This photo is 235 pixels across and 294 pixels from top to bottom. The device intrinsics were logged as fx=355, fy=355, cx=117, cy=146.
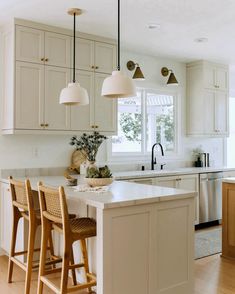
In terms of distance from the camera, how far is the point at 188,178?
5.29 metres

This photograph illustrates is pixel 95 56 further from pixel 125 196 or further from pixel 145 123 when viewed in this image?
pixel 125 196

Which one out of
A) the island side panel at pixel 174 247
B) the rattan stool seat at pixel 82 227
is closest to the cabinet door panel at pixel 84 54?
the rattan stool seat at pixel 82 227

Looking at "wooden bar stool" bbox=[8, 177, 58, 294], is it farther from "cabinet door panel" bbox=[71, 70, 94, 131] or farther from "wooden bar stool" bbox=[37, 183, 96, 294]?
"cabinet door panel" bbox=[71, 70, 94, 131]

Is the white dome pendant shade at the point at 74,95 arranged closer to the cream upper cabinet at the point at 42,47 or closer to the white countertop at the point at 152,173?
the cream upper cabinet at the point at 42,47

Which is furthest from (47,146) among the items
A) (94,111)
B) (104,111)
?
(104,111)

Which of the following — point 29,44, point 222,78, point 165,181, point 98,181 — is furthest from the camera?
point 222,78

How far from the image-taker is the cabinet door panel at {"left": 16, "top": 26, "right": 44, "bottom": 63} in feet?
13.2

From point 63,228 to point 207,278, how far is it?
171 centimetres

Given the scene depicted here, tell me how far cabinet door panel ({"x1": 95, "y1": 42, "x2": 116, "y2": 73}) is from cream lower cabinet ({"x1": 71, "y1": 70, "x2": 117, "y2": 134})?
0.34 feet

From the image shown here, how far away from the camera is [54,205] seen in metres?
2.73

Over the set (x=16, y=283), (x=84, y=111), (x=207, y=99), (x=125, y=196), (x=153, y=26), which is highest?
(x=153, y=26)

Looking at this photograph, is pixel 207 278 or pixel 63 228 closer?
pixel 63 228

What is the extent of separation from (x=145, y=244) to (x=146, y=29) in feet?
8.91

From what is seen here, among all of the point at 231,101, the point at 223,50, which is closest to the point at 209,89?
the point at 223,50
